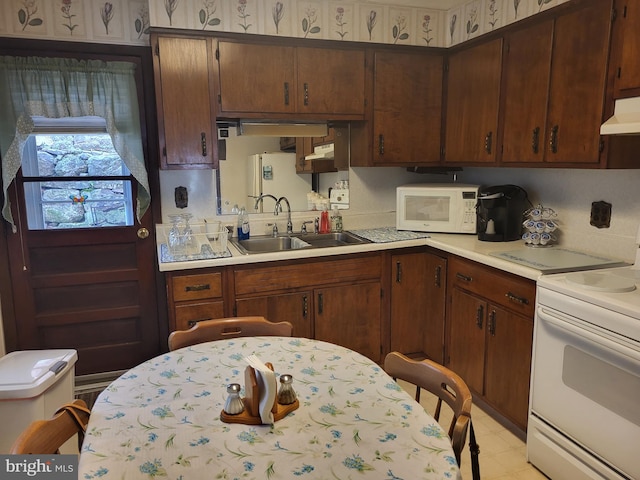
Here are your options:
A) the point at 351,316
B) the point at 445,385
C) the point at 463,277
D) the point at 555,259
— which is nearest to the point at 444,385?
the point at 445,385

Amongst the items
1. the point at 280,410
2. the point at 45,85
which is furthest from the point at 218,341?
the point at 45,85

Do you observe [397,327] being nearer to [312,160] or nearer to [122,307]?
[312,160]

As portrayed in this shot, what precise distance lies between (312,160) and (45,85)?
5.37 feet

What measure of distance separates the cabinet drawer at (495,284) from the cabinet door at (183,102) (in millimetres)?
1613

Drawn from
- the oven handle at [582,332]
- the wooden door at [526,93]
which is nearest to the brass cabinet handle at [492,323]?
the oven handle at [582,332]

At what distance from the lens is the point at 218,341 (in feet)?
5.68

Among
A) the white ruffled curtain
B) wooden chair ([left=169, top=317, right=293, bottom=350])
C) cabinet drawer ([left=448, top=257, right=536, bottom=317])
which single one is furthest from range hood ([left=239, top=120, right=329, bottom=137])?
wooden chair ([left=169, top=317, right=293, bottom=350])

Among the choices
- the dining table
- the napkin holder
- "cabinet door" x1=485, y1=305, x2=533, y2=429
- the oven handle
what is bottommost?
"cabinet door" x1=485, y1=305, x2=533, y2=429

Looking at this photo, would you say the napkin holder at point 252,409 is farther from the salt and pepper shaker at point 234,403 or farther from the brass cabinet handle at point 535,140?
the brass cabinet handle at point 535,140

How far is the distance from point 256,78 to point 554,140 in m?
1.67

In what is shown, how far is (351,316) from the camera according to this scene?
2.92 metres

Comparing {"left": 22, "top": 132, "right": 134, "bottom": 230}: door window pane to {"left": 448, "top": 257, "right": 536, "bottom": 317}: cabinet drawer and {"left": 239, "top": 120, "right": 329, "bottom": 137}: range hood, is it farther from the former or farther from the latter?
{"left": 448, "top": 257, "right": 536, "bottom": 317}: cabinet drawer

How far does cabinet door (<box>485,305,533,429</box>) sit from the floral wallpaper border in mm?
1609

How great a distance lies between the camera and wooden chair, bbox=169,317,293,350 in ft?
5.88
